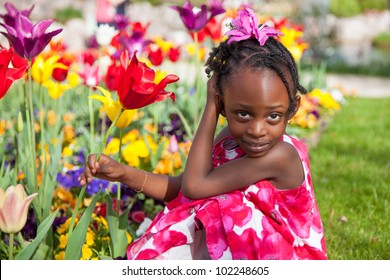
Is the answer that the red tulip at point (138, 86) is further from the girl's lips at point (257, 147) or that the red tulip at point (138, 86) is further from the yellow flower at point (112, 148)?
the yellow flower at point (112, 148)

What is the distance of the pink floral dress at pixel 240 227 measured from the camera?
1895 millimetres

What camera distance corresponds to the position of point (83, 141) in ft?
11.1

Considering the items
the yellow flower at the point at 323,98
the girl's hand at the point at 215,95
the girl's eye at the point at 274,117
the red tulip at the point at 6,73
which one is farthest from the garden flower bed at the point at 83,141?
the yellow flower at the point at 323,98

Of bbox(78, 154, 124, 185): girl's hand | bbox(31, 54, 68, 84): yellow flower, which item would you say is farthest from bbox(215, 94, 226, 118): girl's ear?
bbox(31, 54, 68, 84): yellow flower

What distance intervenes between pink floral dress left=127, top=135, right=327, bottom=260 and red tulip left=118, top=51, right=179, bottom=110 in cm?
35

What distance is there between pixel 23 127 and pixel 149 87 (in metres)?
0.98

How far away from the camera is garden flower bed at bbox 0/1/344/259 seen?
6.06 feet

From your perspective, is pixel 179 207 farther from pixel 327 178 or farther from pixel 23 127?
pixel 327 178

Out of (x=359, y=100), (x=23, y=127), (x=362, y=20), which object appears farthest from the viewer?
(x=362, y=20)

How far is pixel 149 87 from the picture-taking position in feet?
5.82

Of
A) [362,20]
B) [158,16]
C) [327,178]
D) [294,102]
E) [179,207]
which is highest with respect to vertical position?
[294,102]

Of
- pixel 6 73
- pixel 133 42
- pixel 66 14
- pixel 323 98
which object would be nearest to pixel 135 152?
pixel 133 42

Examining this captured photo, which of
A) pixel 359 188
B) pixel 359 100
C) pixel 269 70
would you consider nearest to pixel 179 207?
pixel 269 70

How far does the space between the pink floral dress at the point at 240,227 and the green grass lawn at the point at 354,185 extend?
1.80 ft
